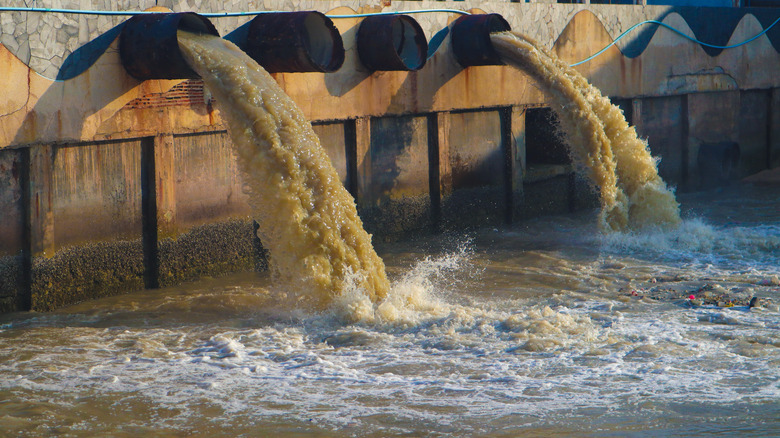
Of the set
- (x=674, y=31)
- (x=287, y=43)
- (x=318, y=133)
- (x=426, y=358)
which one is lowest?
(x=426, y=358)

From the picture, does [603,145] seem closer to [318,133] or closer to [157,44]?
[318,133]

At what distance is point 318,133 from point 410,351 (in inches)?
151

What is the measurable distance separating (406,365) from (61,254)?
3.24 metres

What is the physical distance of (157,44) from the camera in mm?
7711

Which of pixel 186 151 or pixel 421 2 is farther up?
pixel 421 2

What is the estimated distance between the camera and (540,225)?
1202 cm

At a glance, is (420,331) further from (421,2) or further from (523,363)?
(421,2)

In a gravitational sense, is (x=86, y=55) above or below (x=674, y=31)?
below

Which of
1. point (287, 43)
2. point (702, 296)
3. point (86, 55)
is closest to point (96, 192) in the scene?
→ point (86, 55)

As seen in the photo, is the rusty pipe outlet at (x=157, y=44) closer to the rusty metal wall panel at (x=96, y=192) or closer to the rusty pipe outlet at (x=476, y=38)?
the rusty metal wall panel at (x=96, y=192)

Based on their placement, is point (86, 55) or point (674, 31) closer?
point (86, 55)

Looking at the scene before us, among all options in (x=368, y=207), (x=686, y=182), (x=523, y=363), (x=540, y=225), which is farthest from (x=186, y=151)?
(x=686, y=182)

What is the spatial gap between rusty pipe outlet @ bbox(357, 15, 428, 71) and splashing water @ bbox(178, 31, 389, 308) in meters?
2.14

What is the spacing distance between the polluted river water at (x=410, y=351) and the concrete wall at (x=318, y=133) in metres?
0.54
